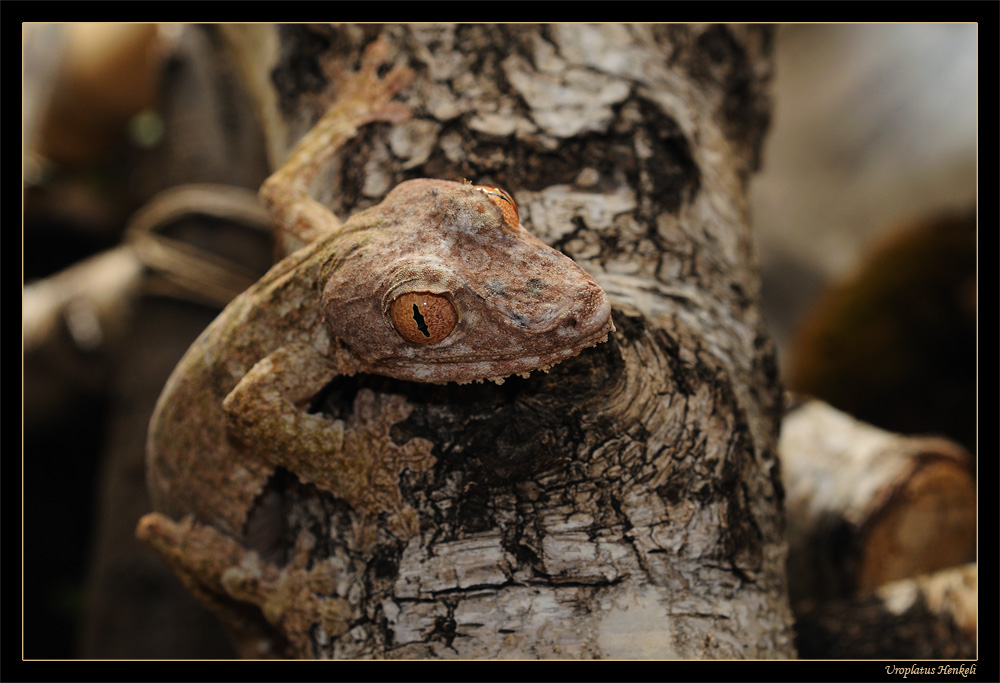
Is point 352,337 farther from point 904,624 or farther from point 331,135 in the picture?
point 904,624

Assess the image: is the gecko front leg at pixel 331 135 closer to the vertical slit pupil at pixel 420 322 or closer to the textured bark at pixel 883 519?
the vertical slit pupil at pixel 420 322

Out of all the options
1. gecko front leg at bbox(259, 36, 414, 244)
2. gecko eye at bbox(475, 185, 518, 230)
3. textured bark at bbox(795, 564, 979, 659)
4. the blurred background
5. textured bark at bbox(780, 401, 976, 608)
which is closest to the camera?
gecko eye at bbox(475, 185, 518, 230)

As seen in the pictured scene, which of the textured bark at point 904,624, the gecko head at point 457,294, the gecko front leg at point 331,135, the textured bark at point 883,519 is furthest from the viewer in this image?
the textured bark at point 883,519

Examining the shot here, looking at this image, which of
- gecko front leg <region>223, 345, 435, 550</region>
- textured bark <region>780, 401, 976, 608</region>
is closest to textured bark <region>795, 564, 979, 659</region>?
textured bark <region>780, 401, 976, 608</region>

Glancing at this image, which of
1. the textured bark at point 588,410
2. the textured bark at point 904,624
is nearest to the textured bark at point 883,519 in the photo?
the textured bark at point 904,624

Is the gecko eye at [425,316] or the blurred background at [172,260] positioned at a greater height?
the blurred background at [172,260]

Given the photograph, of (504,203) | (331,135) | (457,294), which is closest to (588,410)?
(457,294)

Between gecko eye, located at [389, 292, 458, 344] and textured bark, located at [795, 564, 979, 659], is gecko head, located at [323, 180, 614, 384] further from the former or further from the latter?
textured bark, located at [795, 564, 979, 659]
